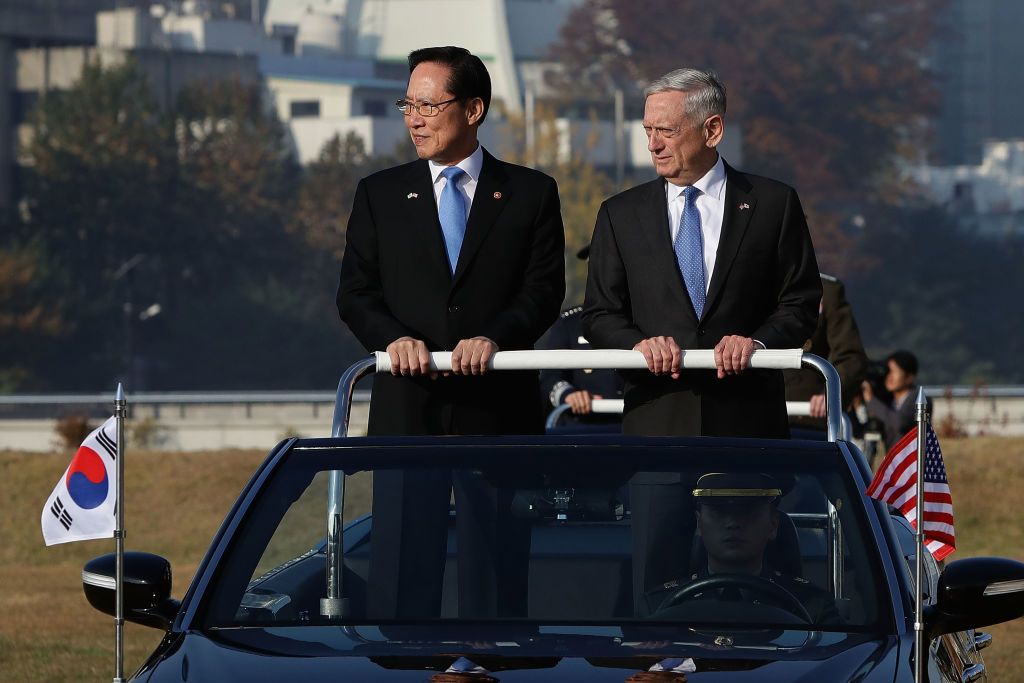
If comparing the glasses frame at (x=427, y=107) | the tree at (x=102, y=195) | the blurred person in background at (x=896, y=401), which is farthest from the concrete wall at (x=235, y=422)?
the glasses frame at (x=427, y=107)

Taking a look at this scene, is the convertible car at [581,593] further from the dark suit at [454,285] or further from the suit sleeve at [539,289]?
the suit sleeve at [539,289]

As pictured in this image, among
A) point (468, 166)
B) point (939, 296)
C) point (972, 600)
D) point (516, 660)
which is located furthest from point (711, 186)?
point (939, 296)

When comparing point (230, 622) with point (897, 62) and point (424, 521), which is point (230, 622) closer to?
point (424, 521)

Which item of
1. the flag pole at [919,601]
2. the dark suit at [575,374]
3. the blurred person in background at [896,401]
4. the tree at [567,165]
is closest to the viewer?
the flag pole at [919,601]

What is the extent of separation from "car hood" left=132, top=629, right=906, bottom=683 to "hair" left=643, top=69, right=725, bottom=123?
215 cm

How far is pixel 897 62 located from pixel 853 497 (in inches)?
4697

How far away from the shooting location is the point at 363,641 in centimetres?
416

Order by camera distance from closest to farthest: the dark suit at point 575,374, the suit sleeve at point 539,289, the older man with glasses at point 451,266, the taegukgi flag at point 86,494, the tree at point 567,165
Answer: the taegukgi flag at point 86,494 → the older man with glasses at point 451,266 → the suit sleeve at point 539,289 → the dark suit at point 575,374 → the tree at point 567,165

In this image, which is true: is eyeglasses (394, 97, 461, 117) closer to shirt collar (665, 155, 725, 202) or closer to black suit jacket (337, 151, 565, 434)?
black suit jacket (337, 151, 565, 434)

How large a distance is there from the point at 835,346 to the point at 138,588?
551 cm

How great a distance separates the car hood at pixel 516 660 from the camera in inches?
152

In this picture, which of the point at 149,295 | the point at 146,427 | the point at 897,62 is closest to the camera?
the point at 146,427

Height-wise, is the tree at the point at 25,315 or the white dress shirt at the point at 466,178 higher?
the white dress shirt at the point at 466,178

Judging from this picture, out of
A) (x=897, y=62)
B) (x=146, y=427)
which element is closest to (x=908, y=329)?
(x=897, y=62)
